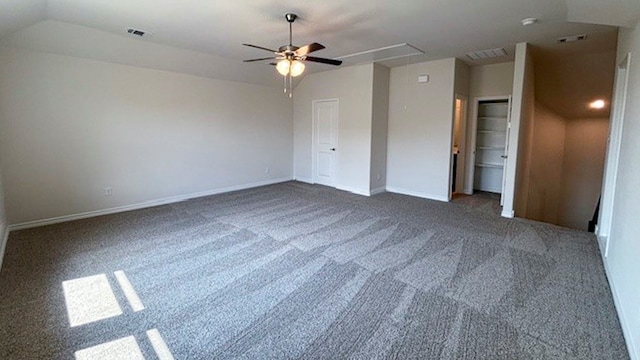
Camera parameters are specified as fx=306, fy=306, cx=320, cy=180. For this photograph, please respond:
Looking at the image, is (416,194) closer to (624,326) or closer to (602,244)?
(602,244)

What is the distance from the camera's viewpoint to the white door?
22.4 feet

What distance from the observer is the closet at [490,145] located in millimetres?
6555

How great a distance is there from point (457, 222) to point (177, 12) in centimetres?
454

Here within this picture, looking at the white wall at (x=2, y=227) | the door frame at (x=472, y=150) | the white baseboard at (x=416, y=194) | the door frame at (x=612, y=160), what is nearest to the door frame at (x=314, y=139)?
the white baseboard at (x=416, y=194)

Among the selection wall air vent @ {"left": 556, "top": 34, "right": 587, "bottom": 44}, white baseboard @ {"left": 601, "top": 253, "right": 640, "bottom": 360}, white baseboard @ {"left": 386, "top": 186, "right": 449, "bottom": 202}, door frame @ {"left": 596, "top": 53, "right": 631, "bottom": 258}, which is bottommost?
white baseboard @ {"left": 601, "top": 253, "right": 640, "bottom": 360}

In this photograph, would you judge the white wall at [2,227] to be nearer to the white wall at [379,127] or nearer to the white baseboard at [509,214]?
the white wall at [379,127]

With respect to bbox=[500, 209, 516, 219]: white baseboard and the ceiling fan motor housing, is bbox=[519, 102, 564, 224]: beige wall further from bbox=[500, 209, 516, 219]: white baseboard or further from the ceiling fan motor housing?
the ceiling fan motor housing

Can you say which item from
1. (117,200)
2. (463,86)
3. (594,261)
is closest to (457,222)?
(594,261)

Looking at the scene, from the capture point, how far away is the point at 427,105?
19.5 ft

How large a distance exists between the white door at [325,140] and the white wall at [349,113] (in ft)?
0.47

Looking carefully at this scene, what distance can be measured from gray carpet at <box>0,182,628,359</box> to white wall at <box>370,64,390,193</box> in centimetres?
184

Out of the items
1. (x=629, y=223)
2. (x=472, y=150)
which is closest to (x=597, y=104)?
(x=472, y=150)

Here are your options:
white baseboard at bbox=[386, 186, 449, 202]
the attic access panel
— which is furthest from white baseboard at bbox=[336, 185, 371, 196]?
the attic access panel

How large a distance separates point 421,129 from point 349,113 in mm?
1489
